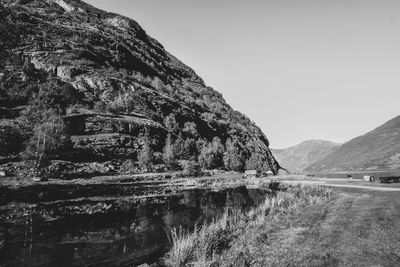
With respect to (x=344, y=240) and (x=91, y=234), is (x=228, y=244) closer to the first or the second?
(x=344, y=240)

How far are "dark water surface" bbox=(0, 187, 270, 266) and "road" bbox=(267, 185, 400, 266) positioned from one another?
7.88m

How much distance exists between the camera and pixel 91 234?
68.0ft

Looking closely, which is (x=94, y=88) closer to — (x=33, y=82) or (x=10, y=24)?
(x=33, y=82)

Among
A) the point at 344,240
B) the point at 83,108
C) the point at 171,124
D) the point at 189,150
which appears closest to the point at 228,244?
the point at 344,240

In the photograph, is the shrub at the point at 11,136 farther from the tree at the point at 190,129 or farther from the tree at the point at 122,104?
the tree at the point at 190,129

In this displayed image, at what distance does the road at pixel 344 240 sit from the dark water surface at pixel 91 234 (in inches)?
310

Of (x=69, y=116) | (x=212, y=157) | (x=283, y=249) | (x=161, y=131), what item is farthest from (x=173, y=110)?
(x=283, y=249)

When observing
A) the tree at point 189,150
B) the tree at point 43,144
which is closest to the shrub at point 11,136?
the tree at point 43,144

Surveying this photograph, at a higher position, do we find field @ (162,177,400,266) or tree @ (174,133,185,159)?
tree @ (174,133,185,159)

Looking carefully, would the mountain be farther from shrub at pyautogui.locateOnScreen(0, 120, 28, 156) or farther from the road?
the road

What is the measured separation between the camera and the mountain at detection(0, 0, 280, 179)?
75688 mm

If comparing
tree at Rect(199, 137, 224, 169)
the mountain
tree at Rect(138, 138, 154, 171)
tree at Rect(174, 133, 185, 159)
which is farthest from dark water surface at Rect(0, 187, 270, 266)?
tree at Rect(199, 137, 224, 169)

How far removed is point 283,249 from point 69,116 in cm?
10134

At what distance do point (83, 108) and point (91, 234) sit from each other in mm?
103087
